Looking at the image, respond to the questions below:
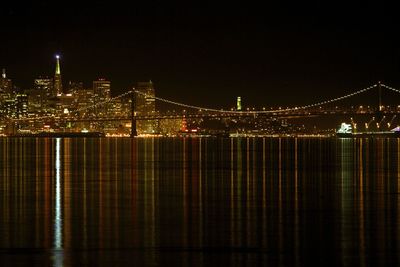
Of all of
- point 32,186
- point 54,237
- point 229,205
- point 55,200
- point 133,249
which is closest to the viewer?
point 133,249

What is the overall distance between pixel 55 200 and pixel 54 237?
6.46 metres

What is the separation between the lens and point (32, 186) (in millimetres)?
25016

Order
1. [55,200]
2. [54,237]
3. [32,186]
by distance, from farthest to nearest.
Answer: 1. [32,186]
2. [55,200]
3. [54,237]

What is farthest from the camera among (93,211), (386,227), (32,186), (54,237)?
(32,186)

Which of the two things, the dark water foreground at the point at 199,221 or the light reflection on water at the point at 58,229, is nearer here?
the light reflection on water at the point at 58,229

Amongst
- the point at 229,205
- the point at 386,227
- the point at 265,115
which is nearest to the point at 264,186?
the point at 229,205

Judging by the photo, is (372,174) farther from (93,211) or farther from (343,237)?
(343,237)

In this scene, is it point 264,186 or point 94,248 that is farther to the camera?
point 264,186

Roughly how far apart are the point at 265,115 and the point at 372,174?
62.8m

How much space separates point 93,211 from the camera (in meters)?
18.0

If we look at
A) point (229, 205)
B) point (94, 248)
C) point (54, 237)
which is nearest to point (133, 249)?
point (94, 248)

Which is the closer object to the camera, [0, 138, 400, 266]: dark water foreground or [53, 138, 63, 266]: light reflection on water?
[53, 138, 63, 266]: light reflection on water

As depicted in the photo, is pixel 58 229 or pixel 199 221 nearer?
pixel 58 229

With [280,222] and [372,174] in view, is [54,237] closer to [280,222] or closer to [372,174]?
[280,222]
